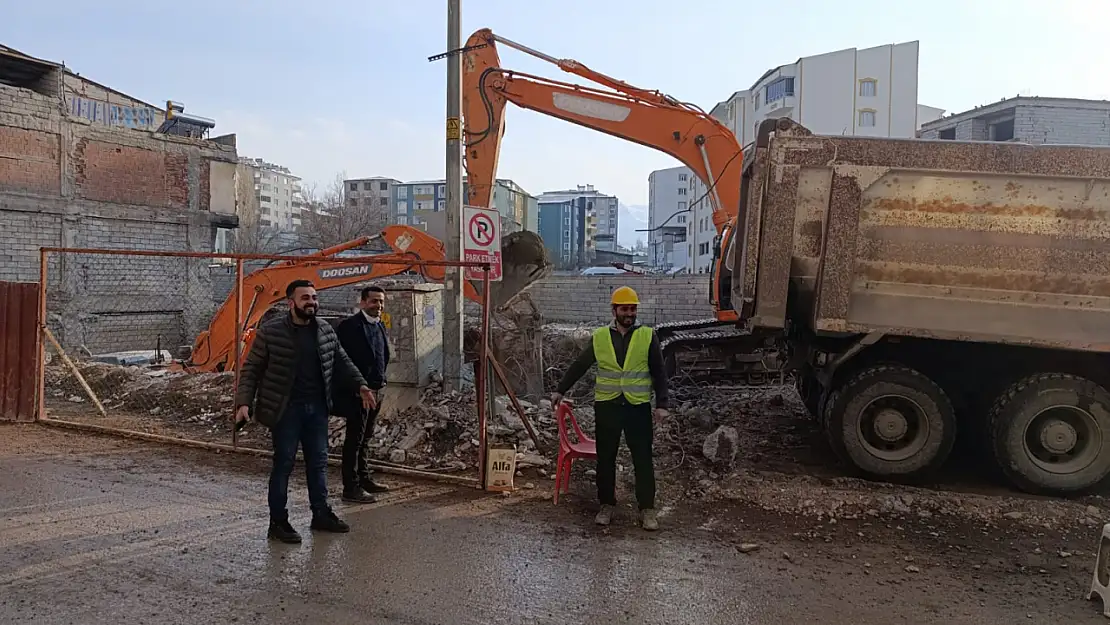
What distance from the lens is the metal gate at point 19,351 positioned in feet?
27.6

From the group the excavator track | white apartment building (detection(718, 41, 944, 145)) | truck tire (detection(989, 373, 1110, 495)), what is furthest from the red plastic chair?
white apartment building (detection(718, 41, 944, 145))

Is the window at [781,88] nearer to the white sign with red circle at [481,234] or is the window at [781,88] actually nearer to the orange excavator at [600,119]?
the orange excavator at [600,119]

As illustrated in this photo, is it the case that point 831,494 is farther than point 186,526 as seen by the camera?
Yes

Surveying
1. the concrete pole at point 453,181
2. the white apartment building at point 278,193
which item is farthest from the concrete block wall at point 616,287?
the white apartment building at point 278,193

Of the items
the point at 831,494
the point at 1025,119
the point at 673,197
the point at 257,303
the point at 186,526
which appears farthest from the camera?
the point at 673,197

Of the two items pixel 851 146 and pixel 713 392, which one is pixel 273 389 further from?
pixel 713 392

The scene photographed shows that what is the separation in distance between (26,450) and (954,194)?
860 cm

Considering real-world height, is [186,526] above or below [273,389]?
below

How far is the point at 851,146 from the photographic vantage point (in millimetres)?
6371

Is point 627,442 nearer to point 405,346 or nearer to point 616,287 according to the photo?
point 405,346

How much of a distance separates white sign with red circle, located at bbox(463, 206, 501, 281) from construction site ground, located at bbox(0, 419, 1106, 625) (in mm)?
2240

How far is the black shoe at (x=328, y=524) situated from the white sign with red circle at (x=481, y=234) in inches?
120

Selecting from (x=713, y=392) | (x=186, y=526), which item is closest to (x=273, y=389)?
(x=186, y=526)

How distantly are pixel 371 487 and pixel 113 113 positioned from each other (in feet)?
86.1
